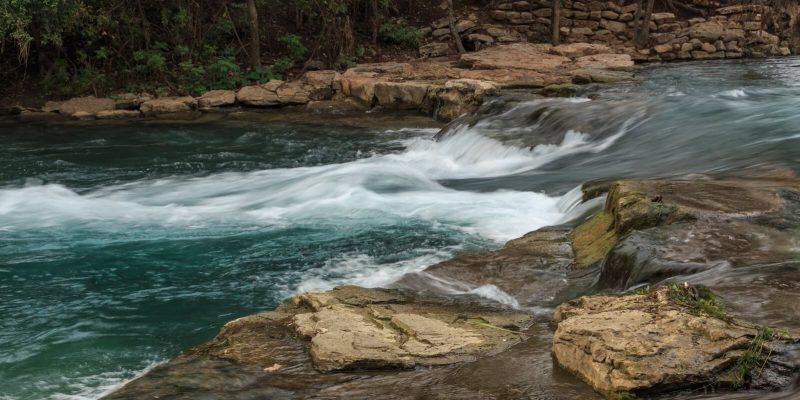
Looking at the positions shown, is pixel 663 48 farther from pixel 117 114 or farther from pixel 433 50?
pixel 117 114

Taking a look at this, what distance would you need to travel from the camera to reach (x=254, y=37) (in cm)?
1889

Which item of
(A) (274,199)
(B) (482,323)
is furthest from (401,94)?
(B) (482,323)

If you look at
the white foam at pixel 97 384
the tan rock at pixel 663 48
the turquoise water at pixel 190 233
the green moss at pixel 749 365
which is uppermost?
the tan rock at pixel 663 48

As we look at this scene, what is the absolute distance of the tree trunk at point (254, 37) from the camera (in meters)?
18.5

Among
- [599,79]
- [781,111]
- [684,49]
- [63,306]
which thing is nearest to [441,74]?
[599,79]

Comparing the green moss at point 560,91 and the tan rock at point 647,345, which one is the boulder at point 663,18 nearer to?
the green moss at point 560,91

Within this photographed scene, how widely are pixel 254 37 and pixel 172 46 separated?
2557mm

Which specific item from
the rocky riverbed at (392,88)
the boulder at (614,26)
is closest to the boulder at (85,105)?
the rocky riverbed at (392,88)

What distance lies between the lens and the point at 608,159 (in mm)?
10602

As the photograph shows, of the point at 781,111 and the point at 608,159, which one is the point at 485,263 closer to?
the point at 608,159

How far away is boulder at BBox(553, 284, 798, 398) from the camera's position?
3.29m

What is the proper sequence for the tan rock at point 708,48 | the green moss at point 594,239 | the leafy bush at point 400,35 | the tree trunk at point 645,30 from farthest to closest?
the leafy bush at point 400,35, the tree trunk at point 645,30, the tan rock at point 708,48, the green moss at point 594,239

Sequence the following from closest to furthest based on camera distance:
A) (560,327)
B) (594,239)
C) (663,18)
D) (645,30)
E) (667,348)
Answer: (667,348), (560,327), (594,239), (645,30), (663,18)

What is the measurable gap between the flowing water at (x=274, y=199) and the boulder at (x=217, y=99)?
142 cm
